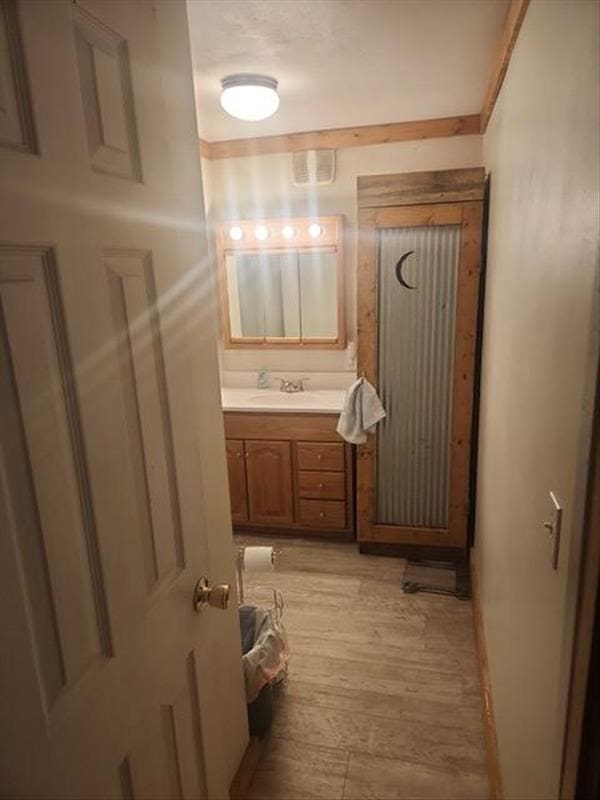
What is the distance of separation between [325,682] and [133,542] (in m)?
1.63

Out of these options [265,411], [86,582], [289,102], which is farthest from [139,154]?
[265,411]

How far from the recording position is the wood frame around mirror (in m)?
3.25

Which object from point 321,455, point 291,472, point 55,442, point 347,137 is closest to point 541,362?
point 55,442

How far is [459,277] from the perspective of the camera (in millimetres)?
2480

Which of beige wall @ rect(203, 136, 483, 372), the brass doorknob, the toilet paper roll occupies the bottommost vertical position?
the toilet paper roll

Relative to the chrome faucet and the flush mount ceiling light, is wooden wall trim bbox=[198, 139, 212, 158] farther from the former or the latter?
the chrome faucet

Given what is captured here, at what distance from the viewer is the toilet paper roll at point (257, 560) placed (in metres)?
1.95

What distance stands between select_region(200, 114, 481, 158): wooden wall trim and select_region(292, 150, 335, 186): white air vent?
0.12 feet

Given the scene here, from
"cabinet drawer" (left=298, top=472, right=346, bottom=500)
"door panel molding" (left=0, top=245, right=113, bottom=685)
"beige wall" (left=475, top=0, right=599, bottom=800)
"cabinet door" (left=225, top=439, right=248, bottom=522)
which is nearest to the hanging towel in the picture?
"cabinet drawer" (left=298, top=472, right=346, bottom=500)

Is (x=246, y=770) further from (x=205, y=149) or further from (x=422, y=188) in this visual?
(x=205, y=149)

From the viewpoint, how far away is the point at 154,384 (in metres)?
0.90

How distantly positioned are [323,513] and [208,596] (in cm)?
210

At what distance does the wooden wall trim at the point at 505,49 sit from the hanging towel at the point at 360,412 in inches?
56.5

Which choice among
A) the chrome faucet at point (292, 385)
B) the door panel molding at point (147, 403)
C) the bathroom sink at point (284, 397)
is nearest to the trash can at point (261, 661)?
the door panel molding at point (147, 403)
